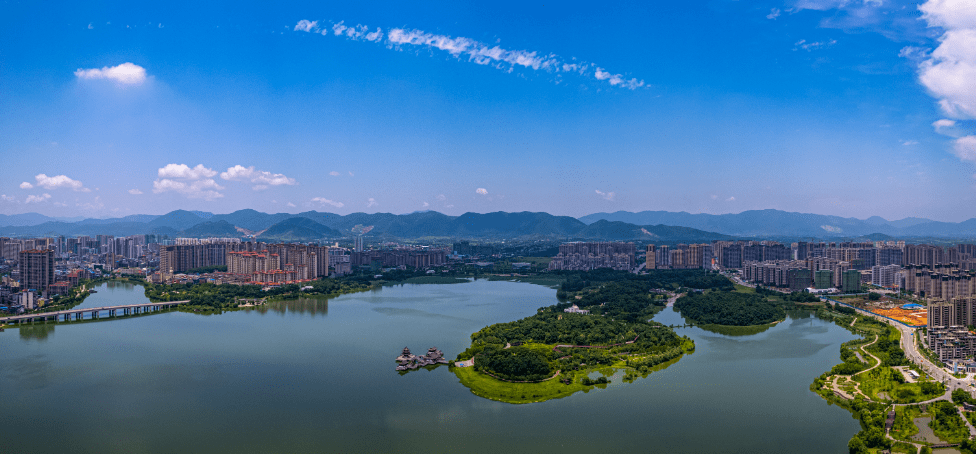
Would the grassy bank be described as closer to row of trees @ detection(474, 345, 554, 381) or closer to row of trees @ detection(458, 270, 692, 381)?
row of trees @ detection(458, 270, 692, 381)

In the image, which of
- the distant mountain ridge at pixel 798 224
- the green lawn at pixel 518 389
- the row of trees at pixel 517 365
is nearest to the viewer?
the green lawn at pixel 518 389

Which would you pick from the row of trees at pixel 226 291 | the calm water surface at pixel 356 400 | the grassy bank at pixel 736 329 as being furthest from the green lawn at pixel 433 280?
the grassy bank at pixel 736 329

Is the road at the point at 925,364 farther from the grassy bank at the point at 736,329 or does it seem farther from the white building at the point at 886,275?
the white building at the point at 886,275

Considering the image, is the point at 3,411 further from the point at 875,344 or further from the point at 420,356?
the point at 875,344

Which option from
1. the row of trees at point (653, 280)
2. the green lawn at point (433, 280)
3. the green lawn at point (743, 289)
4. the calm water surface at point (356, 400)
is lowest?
the calm water surface at point (356, 400)

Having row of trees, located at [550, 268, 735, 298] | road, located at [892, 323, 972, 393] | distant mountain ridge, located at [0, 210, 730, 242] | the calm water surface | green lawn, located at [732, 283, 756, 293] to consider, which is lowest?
the calm water surface

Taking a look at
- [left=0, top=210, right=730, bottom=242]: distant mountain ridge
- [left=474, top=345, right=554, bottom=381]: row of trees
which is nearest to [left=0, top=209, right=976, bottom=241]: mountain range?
[left=0, top=210, right=730, bottom=242]: distant mountain ridge

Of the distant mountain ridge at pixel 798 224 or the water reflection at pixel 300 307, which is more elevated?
the distant mountain ridge at pixel 798 224
